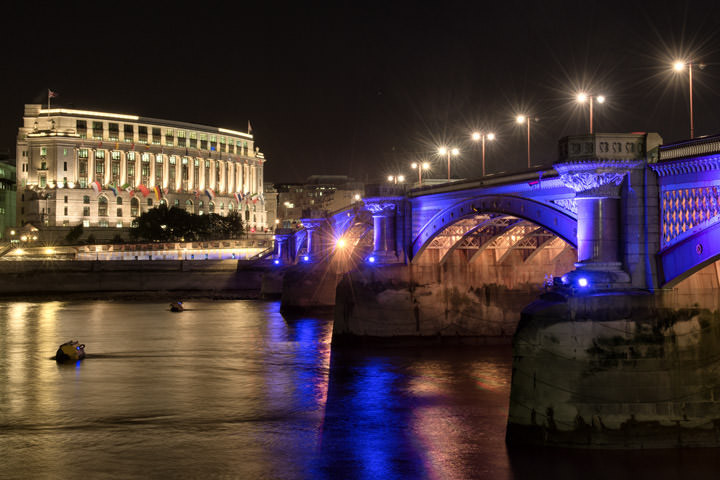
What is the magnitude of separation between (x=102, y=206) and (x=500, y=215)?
146 meters

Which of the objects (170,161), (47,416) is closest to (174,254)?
(170,161)

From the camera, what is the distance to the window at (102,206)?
550 ft

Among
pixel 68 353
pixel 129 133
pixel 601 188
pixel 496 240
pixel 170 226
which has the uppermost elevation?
pixel 129 133

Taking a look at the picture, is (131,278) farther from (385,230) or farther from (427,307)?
(427,307)

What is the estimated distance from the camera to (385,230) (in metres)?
45.5

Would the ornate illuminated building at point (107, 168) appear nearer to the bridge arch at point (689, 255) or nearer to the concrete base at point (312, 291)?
the concrete base at point (312, 291)

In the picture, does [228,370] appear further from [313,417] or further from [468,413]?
[468,413]

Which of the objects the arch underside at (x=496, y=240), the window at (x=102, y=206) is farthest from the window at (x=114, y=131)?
the arch underside at (x=496, y=240)

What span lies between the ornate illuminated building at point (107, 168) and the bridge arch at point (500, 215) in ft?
432

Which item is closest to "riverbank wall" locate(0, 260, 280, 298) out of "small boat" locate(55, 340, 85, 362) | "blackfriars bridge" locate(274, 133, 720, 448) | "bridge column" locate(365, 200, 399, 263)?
"bridge column" locate(365, 200, 399, 263)

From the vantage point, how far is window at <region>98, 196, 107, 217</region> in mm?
167750

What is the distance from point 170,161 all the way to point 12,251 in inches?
2748

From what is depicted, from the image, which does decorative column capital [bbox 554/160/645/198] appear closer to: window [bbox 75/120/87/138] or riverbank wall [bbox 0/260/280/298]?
riverbank wall [bbox 0/260/280/298]

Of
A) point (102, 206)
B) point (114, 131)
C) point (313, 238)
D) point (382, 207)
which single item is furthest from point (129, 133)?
point (382, 207)
